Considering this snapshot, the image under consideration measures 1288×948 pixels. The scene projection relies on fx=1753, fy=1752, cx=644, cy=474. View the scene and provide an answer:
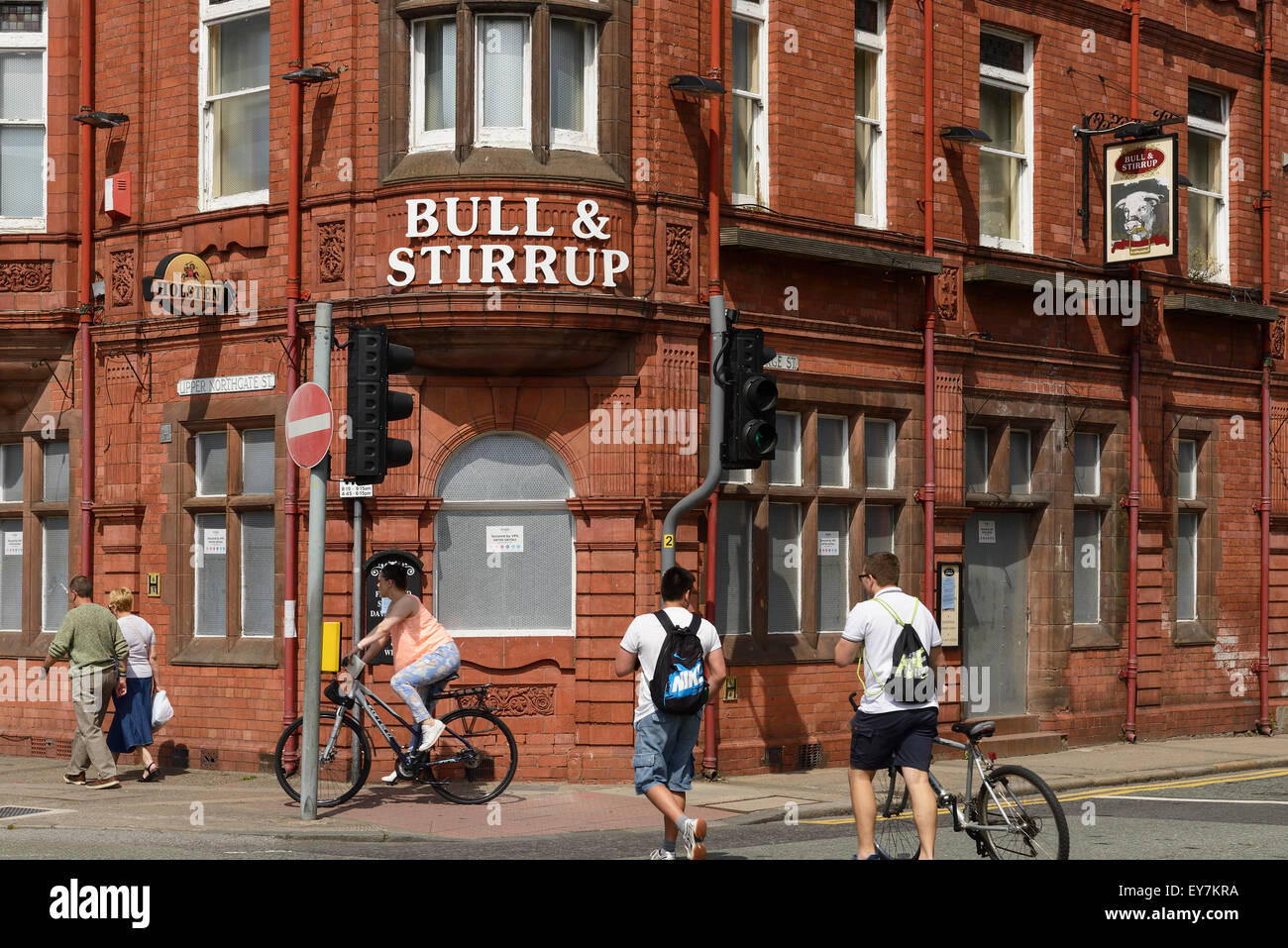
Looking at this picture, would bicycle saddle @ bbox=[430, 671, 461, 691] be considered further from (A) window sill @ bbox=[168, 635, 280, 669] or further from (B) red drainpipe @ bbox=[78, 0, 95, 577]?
(B) red drainpipe @ bbox=[78, 0, 95, 577]

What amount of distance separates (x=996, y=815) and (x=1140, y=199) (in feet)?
38.5

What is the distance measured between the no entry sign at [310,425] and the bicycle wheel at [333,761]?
205cm

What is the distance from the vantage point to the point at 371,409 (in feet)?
41.1

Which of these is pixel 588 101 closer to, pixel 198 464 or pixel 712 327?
pixel 712 327

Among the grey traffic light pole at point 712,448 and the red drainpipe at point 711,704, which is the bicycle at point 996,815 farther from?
the red drainpipe at point 711,704

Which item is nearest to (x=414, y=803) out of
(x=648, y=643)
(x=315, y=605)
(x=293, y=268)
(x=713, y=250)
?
(x=315, y=605)

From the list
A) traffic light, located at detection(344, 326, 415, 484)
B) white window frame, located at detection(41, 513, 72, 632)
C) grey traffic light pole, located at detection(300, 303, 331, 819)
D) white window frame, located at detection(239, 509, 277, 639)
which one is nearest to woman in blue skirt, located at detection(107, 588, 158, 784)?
white window frame, located at detection(239, 509, 277, 639)

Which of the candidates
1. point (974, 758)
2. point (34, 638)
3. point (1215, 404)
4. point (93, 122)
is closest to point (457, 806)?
point (974, 758)

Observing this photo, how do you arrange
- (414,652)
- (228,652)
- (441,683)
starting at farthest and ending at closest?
(228,652)
(441,683)
(414,652)

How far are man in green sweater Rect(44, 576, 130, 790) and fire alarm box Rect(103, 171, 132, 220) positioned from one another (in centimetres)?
438

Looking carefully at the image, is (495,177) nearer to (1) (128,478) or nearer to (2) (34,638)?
(1) (128,478)

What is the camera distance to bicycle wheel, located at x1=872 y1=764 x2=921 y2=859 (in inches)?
412

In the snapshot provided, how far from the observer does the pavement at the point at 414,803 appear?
12703mm
